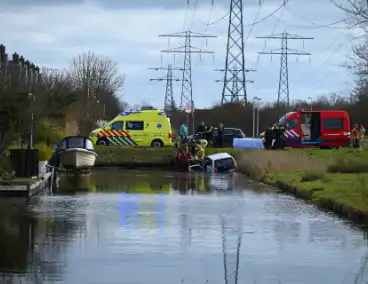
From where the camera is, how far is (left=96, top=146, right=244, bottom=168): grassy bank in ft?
144

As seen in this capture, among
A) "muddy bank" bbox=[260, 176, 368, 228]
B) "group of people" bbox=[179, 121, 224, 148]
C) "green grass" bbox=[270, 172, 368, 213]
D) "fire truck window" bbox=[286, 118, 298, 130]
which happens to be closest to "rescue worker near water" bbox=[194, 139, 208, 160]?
"group of people" bbox=[179, 121, 224, 148]

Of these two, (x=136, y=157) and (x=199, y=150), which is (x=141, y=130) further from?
(x=199, y=150)

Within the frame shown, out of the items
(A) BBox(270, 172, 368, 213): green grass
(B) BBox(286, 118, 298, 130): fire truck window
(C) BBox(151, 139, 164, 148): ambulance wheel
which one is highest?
(B) BBox(286, 118, 298, 130): fire truck window

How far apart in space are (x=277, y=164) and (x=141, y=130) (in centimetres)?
1711

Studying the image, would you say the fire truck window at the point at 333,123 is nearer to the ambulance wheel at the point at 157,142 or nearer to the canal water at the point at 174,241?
the ambulance wheel at the point at 157,142

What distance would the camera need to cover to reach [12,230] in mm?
15852

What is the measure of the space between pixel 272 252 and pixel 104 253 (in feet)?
8.41

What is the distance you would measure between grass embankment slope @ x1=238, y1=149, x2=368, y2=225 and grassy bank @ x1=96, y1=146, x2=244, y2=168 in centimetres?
510

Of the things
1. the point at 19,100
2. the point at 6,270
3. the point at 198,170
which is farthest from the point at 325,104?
the point at 6,270

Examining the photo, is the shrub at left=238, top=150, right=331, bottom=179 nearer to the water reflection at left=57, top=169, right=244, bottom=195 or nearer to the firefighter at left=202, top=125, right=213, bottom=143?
the water reflection at left=57, top=169, right=244, bottom=195

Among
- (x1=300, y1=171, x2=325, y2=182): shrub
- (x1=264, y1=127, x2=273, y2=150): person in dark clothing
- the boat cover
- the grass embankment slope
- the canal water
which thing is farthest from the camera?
(x1=264, y1=127, x2=273, y2=150): person in dark clothing

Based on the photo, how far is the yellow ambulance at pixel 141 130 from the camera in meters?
51.1

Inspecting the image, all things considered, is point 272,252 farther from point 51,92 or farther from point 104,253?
point 51,92

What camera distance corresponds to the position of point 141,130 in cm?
5134
